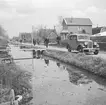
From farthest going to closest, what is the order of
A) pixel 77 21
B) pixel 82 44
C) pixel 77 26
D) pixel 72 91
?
pixel 77 21
pixel 77 26
pixel 82 44
pixel 72 91

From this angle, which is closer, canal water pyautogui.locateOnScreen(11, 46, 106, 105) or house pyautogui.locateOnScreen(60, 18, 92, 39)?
canal water pyautogui.locateOnScreen(11, 46, 106, 105)

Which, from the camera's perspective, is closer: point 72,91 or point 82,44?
point 72,91

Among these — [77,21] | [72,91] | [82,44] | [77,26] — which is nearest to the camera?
[72,91]

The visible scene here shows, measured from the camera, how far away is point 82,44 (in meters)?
20.5

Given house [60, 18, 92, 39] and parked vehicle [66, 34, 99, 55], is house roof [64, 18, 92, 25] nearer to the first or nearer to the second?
house [60, 18, 92, 39]

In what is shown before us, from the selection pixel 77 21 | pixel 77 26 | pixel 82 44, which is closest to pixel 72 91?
pixel 82 44

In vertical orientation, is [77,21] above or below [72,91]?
above

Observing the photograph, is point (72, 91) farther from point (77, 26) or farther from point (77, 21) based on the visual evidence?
point (77, 21)

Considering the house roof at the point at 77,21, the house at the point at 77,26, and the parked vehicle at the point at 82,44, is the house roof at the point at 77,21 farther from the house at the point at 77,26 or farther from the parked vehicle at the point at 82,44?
the parked vehicle at the point at 82,44

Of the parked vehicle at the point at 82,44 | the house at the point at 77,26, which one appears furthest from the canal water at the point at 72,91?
the house at the point at 77,26

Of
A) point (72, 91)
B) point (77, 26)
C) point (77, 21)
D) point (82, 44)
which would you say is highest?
point (77, 21)

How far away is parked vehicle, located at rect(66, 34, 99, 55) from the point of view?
66.4ft

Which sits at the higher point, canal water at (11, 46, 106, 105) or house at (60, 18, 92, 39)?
house at (60, 18, 92, 39)

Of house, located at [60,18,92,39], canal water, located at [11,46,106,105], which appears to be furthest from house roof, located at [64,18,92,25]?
canal water, located at [11,46,106,105]
